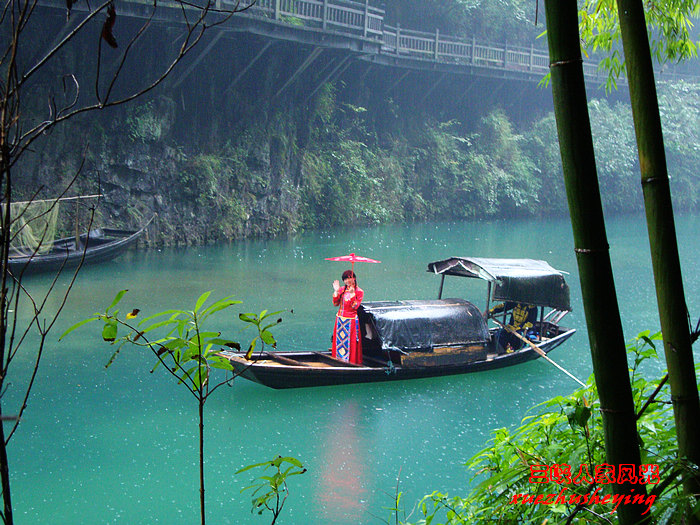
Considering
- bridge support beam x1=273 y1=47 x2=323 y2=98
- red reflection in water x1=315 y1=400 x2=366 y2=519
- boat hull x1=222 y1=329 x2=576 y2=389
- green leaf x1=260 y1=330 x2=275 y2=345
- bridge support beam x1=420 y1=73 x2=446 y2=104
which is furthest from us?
bridge support beam x1=420 y1=73 x2=446 y2=104

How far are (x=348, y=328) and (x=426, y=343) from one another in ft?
2.93

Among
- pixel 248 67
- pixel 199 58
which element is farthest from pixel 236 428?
pixel 248 67

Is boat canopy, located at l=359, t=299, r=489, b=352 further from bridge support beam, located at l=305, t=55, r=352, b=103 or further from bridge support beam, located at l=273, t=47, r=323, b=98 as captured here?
bridge support beam, located at l=305, t=55, r=352, b=103

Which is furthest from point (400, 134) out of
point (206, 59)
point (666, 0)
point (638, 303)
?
point (666, 0)

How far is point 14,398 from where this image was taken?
6922 mm

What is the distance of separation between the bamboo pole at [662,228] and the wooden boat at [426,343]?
223 inches

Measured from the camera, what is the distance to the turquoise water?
5066mm

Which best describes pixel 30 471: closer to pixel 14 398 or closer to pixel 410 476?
pixel 14 398

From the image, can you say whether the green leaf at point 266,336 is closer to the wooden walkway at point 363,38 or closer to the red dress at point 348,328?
the red dress at point 348,328

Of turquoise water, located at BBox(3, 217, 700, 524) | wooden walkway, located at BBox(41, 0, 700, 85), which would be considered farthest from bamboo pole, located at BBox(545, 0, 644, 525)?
wooden walkway, located at BBox(41, 0, 700, 85)

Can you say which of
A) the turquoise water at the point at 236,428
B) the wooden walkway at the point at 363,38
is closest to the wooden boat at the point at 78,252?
the turquoise water at the point at 236,428

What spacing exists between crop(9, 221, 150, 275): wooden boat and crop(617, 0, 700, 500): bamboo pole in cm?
1065

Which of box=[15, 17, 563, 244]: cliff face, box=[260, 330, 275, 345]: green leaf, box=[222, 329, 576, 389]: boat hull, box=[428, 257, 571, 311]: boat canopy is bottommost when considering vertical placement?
box=[222, 329, 576, 389]: boat hull

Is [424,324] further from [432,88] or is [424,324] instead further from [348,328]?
[432,88]
